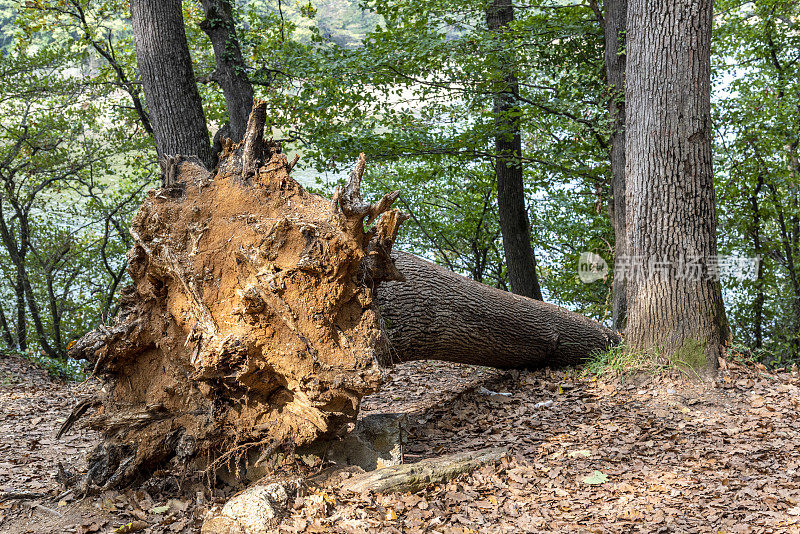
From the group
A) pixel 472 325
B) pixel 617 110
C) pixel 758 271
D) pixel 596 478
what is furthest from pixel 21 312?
pixel 758 271

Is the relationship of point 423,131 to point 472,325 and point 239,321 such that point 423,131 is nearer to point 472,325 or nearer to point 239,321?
point 472,325

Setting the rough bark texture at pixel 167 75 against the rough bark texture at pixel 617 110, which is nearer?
the rough bark texture at pixel 167 75

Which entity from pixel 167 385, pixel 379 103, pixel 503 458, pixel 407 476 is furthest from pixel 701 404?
pixel 379 103

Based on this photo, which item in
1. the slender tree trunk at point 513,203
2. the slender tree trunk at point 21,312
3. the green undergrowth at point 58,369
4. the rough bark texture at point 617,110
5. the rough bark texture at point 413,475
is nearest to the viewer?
the rough bark texture at point 413,475

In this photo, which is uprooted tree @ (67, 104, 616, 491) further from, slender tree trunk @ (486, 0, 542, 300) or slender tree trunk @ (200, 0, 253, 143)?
slender tree trunk @ (486, 0, 542, 300)

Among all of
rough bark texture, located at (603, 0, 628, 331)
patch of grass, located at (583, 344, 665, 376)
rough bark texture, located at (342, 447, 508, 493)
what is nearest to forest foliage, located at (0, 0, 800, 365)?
rough bark texture, located at (603, 0, 628, 331)

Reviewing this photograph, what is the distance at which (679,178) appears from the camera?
5.51 meters

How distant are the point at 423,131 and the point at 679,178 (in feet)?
16.7

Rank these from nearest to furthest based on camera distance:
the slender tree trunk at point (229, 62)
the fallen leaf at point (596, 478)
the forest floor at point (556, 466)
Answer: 1. the forest floor at point (556, 466)
2. the fallen leaf at point (596, 478)
3. the slender tree trunk at point (229, 62)

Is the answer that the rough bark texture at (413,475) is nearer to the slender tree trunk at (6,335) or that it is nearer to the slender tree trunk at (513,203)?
the slender tree trunk at (513,203)

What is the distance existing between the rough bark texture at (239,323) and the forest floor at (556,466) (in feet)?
1.42

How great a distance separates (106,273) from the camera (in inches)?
506

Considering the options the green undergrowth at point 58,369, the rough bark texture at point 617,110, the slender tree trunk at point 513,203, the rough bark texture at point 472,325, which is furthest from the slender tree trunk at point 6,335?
the rough bark texture at point 617,110

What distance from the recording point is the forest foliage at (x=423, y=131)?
355 inches
